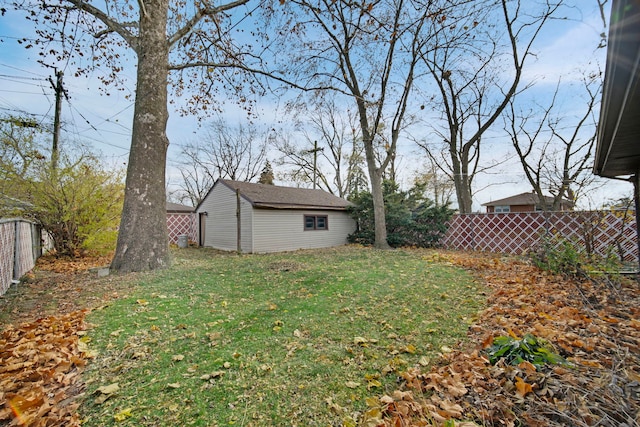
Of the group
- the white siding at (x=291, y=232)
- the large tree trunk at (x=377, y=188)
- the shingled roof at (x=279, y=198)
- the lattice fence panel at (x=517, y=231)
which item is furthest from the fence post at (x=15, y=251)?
the lattice fence panel at (x=517, y=231)

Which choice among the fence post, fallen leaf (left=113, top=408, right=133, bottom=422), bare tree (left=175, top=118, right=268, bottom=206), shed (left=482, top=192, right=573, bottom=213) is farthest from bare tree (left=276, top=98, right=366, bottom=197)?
fallen leaf (left=113, top=408, right=133, bottom=422)

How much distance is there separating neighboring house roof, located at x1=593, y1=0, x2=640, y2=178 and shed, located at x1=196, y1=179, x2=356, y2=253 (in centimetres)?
946

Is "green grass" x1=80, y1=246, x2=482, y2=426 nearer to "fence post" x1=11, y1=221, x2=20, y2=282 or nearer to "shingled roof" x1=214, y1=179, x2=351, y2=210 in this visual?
"fence post" x1=11, y1=221, x2=20, y2=282

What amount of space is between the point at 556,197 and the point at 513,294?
13.9 m

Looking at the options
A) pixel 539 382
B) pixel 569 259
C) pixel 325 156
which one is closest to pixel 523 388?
pixel 539 382

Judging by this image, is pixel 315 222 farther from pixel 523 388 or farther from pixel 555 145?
pixel 555 145

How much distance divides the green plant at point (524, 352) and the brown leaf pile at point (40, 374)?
2.98 metres

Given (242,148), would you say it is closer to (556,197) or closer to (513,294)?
(556,197)

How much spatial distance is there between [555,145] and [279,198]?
14.6 metres

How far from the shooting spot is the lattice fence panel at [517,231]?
740 centimetres

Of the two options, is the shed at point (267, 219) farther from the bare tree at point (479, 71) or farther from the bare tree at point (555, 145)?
the bare tree at point (555, 145)

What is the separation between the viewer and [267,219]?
11.1m

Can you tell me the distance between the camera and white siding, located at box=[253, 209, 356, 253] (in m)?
10.9

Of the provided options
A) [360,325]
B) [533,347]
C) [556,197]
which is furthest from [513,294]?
[556,197]
